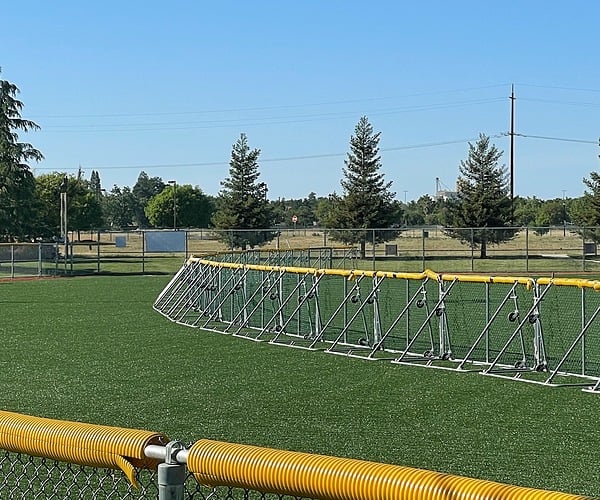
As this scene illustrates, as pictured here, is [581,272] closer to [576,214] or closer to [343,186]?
[576,214]

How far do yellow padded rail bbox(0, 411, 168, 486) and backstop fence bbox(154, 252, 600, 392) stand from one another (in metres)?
9.19

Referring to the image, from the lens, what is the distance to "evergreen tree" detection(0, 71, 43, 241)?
56.5 meters

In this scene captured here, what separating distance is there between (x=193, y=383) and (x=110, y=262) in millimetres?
40864

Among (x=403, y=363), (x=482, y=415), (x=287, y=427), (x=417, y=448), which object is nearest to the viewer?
(x=417, y=448)

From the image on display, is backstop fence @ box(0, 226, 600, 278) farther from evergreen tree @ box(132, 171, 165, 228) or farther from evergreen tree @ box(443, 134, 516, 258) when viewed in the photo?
evergreen tree @ box(132, 171, 165, 228)

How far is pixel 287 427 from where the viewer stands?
9648 millimetres

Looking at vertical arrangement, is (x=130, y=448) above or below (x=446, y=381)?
above

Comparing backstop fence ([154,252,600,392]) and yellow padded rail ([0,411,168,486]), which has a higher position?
yellow padded rail ([0,411,168,486])

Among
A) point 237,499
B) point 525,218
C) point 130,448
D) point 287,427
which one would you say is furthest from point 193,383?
point 525,218

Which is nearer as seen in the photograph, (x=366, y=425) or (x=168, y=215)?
(x=366, y=425)

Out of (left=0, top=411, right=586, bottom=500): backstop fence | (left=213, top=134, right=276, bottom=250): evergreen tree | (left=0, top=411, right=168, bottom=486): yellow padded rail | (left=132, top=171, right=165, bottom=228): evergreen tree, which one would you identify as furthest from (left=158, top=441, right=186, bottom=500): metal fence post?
(left=132, top=171, right=165, bottom=228): evergreen tree

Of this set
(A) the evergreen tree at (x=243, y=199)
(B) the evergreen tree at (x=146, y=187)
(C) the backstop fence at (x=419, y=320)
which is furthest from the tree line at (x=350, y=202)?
(B) the evergreen tree at (x=146, y=187)

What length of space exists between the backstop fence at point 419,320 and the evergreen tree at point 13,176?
33.5 meters

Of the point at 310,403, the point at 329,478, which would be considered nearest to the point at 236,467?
the point at 329,478
